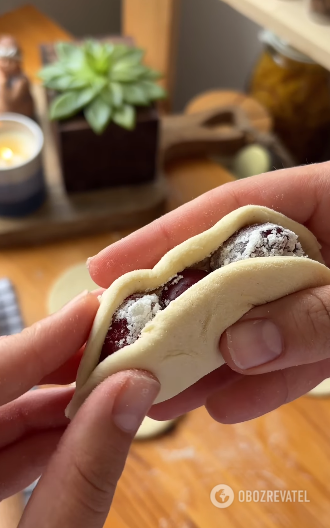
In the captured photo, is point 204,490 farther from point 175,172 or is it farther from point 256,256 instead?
point 175,172

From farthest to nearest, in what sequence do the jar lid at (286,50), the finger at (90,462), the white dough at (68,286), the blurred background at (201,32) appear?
the blurred background at (201,32) < the jar lid at (286,50) < the white dough at (68,286) < the finger at (90,462)

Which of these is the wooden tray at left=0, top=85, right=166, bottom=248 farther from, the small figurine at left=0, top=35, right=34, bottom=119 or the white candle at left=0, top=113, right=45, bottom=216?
the small figurine at left=0, top=35, right=34, bottom=119

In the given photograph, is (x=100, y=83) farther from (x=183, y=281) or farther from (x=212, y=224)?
(x=183, y=281)

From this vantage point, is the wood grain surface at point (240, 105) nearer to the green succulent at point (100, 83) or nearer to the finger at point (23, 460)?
the green succulent at point (100, 83)

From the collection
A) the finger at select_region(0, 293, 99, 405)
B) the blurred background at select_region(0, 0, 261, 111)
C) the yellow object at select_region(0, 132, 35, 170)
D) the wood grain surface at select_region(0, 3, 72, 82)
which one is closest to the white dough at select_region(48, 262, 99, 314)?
the yellow object at select_region(0, 132, 35, 170)

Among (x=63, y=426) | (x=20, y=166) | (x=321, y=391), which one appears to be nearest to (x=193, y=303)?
(x=63, y=426)

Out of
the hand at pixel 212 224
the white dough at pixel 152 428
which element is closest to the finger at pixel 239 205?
the hand at pixel 212 224
